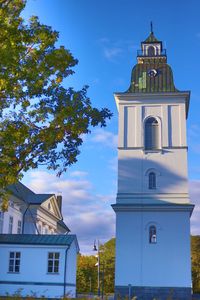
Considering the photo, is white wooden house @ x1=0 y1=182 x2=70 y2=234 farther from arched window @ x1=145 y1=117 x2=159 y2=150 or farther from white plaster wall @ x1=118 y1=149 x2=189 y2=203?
arched window @ x1=145 y1=117 x2=159 y2=150

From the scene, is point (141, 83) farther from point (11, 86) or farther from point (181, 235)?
point (11, 86)

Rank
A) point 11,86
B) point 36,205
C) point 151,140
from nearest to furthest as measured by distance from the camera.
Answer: point 11,86 → point 151,140 → point 36,205

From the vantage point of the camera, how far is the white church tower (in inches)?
1270

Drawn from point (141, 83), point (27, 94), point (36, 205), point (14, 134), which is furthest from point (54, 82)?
point (36, 205)

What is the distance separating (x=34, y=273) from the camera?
33562 millimetres

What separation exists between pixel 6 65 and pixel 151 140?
24.8 meters

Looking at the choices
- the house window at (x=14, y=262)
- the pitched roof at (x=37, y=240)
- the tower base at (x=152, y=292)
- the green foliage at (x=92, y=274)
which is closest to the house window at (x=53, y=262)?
the pitched roof at (x=37, y=240)

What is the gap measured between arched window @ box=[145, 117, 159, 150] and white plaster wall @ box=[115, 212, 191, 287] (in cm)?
530

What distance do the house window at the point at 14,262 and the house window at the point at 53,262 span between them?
2232 mm

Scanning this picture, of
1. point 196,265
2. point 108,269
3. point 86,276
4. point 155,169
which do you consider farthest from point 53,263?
point 108,269

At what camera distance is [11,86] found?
12852 millimetres

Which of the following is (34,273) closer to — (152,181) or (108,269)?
(152,181)

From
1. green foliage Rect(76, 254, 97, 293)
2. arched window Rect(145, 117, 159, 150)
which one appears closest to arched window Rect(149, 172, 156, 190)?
arched window Rect(145, 117, 159, 150)

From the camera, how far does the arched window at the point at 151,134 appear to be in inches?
1414
